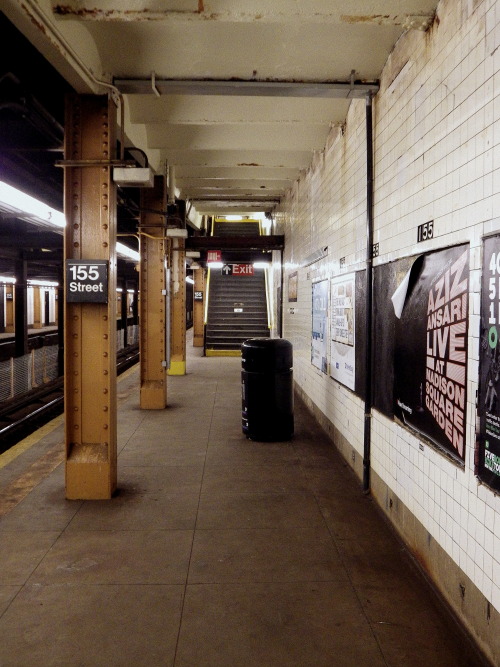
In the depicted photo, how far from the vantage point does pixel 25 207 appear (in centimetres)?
654

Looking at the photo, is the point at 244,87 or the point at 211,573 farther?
the point at 244,87

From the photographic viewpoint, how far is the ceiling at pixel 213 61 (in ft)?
11.5

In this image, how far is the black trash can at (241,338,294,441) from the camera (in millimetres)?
6598

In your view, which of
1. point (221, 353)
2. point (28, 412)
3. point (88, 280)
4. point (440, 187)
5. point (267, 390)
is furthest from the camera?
point (221, 353)

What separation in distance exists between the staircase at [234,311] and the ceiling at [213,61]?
375 inches

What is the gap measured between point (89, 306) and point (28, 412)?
5.94 m

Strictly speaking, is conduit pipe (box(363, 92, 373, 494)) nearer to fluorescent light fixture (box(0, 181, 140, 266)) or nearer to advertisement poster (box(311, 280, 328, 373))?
advertisement poster (box(311, 280, 328, 373))

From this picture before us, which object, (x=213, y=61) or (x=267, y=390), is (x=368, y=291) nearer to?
(x=267, y=390)

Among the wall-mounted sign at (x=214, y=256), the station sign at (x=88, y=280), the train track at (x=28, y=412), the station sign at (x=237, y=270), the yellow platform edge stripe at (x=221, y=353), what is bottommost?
the train track at (x=28, y=412)

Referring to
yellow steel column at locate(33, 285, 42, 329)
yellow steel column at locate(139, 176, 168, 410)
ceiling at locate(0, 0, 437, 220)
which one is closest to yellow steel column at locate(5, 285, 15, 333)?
yellow steel column at locate(33, 285, 42, 329)

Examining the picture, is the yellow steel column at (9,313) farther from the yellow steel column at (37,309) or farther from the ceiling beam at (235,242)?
the ceiling beam at (235,242)

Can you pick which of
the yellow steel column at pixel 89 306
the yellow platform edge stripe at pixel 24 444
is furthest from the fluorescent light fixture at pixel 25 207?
the yellow platform edge stripe at pixel 24 444

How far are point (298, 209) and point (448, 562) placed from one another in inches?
311

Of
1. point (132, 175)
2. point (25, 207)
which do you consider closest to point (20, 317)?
point (25, 207)
